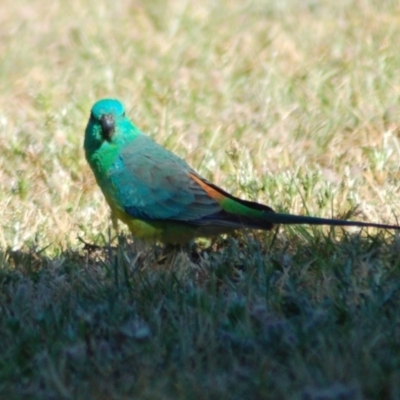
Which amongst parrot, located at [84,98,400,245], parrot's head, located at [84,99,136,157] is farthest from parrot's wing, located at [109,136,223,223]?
parrot's head, located at [84,99,136,157]

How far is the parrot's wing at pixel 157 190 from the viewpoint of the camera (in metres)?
4.38

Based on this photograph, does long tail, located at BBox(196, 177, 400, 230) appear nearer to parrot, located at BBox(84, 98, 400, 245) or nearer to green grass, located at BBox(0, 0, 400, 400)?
parrot, located at BBox(84, 98, 400, 245)

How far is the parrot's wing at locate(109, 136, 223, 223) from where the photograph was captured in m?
4.38

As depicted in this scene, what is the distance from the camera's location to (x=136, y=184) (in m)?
4.42

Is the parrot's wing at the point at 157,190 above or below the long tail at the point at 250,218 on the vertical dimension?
above

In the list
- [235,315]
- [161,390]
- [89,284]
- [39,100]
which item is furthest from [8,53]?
[161,390]

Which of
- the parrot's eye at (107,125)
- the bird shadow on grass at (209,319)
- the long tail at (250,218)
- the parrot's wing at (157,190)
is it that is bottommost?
the bird shadow on grass at (209,319)

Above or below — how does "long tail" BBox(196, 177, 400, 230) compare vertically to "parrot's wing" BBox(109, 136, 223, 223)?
Result: below

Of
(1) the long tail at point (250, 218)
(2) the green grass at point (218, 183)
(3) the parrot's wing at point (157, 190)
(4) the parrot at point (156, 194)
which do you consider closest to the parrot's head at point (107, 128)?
(4) the parrot at point (156, 194)

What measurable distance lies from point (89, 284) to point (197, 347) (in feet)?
2.40

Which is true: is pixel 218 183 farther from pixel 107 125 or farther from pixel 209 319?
pixel 209 319

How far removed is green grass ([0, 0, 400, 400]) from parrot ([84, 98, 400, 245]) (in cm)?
12

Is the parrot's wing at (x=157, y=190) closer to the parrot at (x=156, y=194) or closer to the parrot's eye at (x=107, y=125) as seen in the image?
the parrot at (x=156, y=194)

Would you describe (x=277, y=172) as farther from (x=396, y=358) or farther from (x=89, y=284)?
(x=396, y=358)
